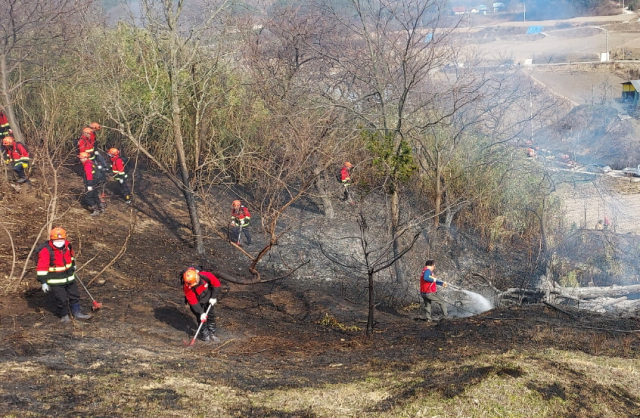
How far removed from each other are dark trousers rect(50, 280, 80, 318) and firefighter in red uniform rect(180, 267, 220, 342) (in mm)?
1679

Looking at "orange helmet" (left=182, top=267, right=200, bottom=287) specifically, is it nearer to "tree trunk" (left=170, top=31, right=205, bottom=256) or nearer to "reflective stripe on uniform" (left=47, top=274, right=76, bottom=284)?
"reflective stripe on uniform" (left=47, top=274, right=76, bottom=284)

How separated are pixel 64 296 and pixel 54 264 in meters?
0.51

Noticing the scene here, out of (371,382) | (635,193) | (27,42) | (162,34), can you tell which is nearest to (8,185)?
(27,42)

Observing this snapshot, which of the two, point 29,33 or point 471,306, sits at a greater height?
point 29,33

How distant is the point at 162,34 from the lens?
13.9 meters

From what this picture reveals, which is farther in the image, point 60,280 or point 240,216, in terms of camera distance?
point 240,216

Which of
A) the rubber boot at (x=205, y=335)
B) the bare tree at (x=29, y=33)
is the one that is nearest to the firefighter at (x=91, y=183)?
the bare tree at (x=29, y=33)

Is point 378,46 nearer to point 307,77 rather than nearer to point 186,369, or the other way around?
point 307,77

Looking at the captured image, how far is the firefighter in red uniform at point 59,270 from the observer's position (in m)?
9.44

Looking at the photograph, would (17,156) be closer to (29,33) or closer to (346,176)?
(29,33)

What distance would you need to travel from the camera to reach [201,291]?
9.69m

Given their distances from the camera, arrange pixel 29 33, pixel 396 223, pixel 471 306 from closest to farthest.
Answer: pixel 396 223 → pixel 471 306 → pixel 29 33

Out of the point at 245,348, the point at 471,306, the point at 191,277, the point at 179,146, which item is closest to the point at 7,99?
the point at 179,146

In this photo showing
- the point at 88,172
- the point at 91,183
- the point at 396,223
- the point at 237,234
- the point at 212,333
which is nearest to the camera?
the point at 212,333
